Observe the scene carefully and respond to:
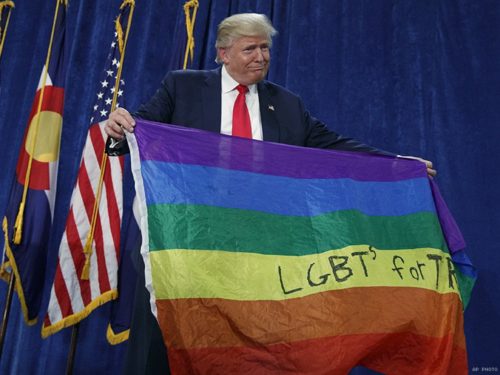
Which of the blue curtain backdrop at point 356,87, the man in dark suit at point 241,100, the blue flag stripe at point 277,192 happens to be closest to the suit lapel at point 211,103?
the man in dark suit at point 241,100

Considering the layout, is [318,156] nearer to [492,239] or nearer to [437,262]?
[437,262]

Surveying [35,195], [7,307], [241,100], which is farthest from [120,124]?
[7,307]

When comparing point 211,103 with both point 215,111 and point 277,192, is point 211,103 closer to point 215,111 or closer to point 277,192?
point 215,111

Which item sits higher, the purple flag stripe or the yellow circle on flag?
the yellow circle on flag

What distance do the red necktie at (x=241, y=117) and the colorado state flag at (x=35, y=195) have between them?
1.49m

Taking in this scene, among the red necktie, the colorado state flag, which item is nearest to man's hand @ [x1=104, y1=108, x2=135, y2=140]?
the red necktie

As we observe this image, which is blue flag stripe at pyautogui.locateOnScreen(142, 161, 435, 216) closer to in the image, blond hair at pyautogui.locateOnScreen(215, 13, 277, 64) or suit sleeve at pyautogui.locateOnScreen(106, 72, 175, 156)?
suit sleeve at pyautogui.locateOnScreen(106, 72, 175, 156)

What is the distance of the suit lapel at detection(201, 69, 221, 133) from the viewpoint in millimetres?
1952

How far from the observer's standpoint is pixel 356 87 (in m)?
3.29

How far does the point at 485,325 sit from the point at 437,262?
127 cm

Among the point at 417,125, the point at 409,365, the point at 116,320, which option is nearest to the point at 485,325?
the point at 417,125

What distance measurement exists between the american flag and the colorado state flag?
0.15 meters

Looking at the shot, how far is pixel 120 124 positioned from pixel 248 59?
1.89 feet

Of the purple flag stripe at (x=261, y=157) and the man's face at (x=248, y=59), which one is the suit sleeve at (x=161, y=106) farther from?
the man's face at (x=248, y=59)
